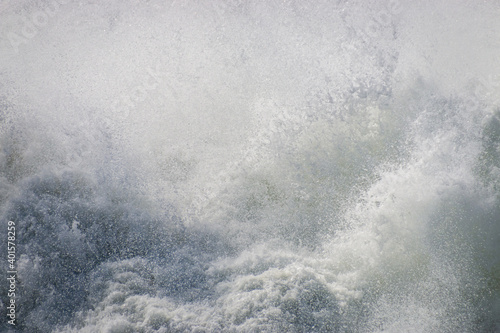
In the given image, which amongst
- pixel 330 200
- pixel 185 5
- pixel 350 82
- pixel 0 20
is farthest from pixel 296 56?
pixel 0 20

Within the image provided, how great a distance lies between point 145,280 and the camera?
8.85 ft

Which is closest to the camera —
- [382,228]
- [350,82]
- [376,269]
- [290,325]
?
[290,325]

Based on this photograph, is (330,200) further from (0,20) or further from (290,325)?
(0,20)

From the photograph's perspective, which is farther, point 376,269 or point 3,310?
point 376,269

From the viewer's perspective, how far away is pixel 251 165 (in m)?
3.37

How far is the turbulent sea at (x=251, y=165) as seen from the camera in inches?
102

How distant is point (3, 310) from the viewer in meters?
2.54

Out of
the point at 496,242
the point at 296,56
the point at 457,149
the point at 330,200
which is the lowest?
the point at 496,242

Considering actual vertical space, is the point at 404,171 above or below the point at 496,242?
above

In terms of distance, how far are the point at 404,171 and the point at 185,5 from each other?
3130mm

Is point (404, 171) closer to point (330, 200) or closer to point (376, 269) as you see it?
point (330, 200)

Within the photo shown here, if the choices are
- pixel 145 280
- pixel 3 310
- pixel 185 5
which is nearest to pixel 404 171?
pixel 145 280

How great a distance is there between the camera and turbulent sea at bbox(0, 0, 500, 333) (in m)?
2.60

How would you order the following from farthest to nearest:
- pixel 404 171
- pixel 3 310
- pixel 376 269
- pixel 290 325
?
1. pixel 404 171
2. pixel 376 269
3. pixel 3 310
4. pixel 290 325
